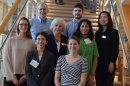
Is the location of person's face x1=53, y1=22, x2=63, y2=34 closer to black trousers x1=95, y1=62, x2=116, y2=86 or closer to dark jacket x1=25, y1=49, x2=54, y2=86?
dark jacket x1=25, y1=49, x2=54, y2=86

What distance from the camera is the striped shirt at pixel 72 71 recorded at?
2.35 meters

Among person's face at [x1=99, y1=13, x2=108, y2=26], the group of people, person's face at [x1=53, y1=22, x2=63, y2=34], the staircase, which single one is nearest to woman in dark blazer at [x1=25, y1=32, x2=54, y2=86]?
the group of people

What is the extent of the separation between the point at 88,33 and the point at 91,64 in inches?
17.0

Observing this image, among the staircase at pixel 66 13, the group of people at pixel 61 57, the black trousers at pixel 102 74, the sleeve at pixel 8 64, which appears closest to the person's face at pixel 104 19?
the group of people at pixel 61 57

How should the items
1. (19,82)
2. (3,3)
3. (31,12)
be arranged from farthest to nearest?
(3,3) → (31,12) → (19,82)

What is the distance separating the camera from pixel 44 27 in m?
3.31

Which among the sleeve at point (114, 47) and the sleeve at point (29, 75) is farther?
the sleeve at point (114, 47)

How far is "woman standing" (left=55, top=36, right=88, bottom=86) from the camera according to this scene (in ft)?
7.72

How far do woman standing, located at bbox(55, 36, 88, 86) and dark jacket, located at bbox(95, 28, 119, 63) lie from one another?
1.43 ft

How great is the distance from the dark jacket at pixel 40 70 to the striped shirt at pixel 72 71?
0.53ft

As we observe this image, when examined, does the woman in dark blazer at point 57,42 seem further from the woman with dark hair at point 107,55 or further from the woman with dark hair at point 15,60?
the woman with dark hair at point 107,55

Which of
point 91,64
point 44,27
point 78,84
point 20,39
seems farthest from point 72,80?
point 44,27

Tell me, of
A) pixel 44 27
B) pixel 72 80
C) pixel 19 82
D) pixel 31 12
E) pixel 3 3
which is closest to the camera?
pixel 72 80

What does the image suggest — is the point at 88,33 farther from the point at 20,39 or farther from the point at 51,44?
the point at 20,39
